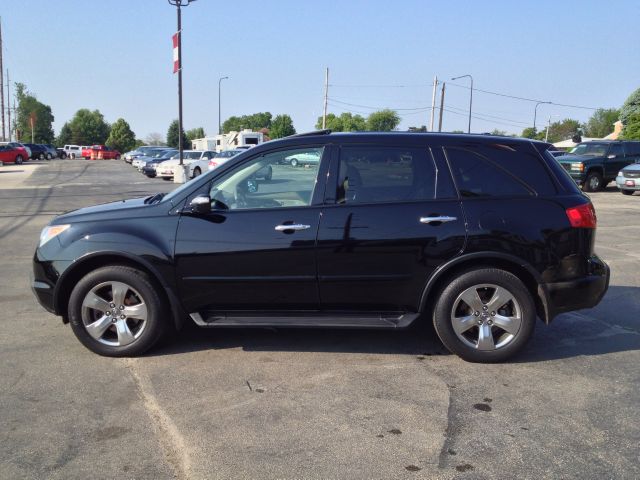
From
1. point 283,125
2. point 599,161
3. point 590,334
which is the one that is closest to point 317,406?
point 590,334

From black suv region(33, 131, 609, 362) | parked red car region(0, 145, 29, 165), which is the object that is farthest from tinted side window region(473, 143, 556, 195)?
parked red car region(0, 145, 29, 165)

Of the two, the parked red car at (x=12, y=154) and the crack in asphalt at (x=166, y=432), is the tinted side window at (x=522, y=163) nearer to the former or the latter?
the crack in asphalt at (x=166, y=432)

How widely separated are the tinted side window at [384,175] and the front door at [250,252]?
0.75 ft

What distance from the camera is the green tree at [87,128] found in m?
122

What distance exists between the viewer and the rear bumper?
4.42m

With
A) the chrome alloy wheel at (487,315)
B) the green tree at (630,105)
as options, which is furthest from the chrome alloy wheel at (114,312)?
the green tree at (630,105)

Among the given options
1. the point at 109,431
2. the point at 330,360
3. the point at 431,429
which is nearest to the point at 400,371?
the point at 330,360

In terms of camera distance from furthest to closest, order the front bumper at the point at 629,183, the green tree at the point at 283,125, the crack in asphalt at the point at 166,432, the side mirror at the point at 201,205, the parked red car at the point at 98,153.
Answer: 1. the green tree at the point at 283,125
2. the parked red car at the point at 98,153
3. the front bumper at the point at 629,183
4. the side mirror at the point at 201,205
5. the crack in asphalt at the point at 166,432

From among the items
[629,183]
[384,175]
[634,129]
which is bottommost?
[629,183]

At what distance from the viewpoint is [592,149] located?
2239 centimetres

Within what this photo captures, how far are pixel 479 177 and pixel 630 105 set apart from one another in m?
68.0

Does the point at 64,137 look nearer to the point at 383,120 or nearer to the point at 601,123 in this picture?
the point at 383,120

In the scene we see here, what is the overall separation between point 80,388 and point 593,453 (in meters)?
3.34

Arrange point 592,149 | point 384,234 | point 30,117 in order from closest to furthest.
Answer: point 384,234
point 592,149
point 30,117
